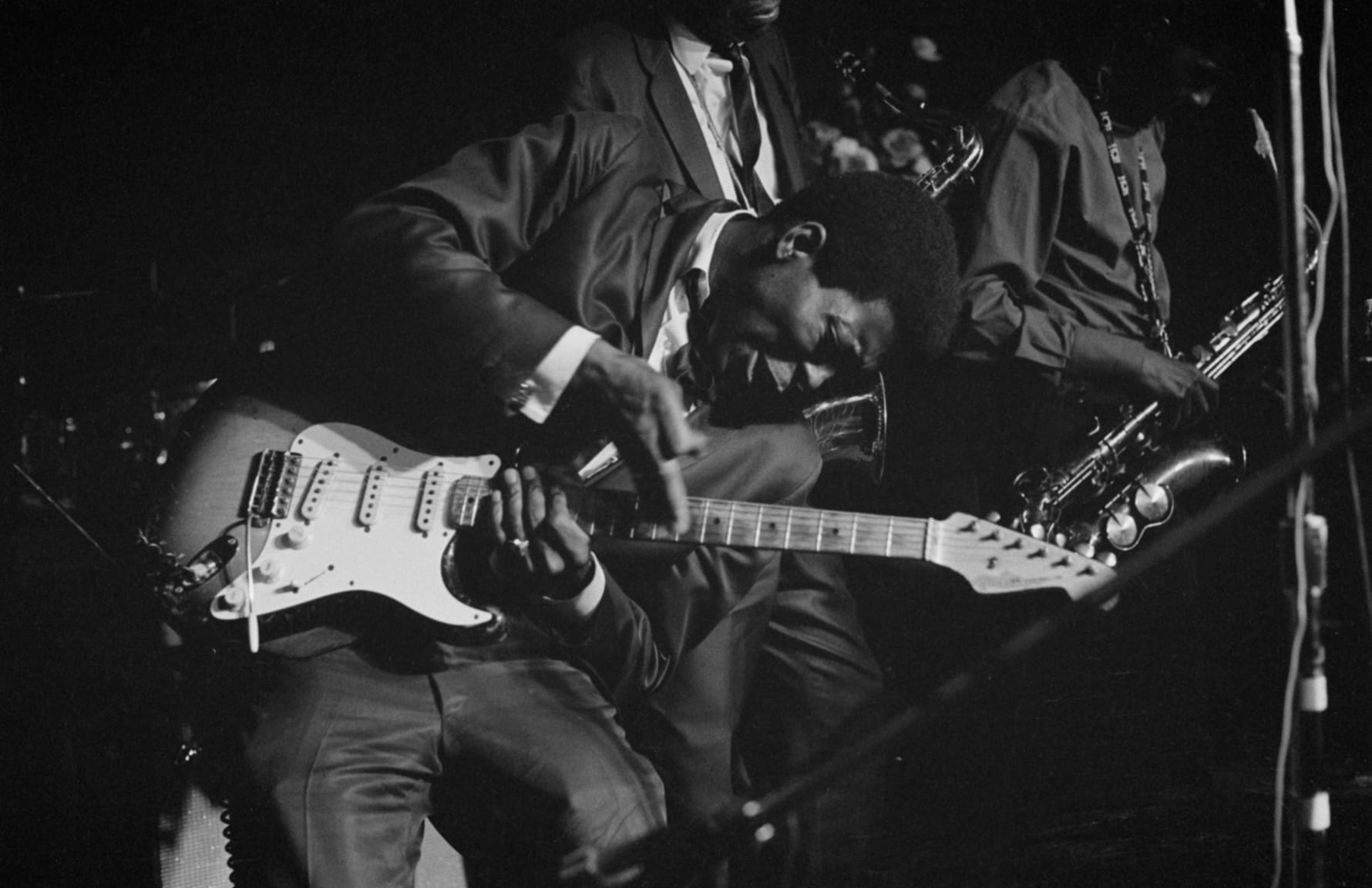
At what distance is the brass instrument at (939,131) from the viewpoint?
84.4 inches

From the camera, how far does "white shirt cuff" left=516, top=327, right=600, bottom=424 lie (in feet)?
6.00

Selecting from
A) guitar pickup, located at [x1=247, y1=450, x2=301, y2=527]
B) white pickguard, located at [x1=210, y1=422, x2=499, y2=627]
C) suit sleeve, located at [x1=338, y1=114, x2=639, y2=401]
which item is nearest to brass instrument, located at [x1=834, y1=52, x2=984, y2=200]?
suit sleeve, located at [x1=338, y1=114, x2=639, y2=401]

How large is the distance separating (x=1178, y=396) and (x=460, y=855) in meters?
1.61

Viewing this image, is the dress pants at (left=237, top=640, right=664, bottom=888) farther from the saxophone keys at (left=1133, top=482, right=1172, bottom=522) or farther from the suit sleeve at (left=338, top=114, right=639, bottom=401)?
the saxophone keys at (left=1133, top=482, right=1172, bottom=522)

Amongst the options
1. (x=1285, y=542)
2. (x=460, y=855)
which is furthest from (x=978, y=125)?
(x=460, y=855)

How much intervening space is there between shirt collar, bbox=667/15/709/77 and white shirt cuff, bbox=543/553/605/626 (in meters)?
0.97

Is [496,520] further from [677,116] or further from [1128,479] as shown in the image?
[1128,479]

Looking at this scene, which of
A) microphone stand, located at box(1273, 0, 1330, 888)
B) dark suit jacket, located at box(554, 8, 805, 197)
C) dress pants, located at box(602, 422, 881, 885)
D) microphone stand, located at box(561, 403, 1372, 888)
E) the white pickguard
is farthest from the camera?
dark suit jacket, located at box(554, 8, 805, 197)

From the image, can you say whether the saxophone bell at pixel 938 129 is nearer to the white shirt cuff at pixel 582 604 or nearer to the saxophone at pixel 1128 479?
the saxophone at pixel 1128 479

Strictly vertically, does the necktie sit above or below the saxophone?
above

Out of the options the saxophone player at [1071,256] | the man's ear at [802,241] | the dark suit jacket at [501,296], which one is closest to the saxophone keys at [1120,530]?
the saxophone player at [1071,256]

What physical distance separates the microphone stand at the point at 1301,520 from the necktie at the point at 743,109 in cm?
95

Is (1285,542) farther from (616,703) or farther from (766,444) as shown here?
(616,703)

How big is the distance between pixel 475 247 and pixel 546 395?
0.94ft
